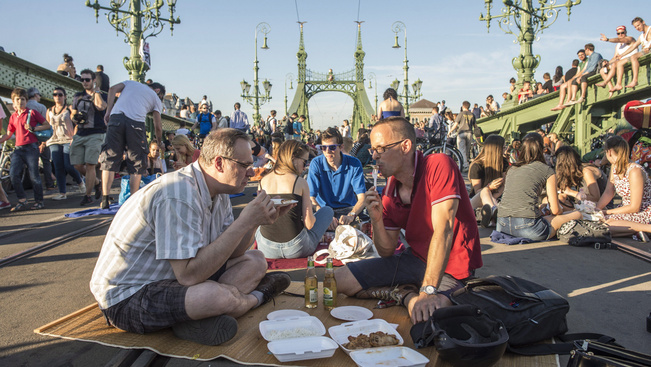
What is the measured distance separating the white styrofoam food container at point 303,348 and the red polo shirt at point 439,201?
1.11 m

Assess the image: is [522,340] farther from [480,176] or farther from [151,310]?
[480,176]

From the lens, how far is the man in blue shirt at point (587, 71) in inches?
478

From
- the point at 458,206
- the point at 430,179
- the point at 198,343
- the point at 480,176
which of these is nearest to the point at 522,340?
the point at 458,206

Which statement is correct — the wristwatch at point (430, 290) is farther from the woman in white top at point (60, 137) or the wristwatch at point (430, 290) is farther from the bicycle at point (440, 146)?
the bicycle at point (440, 146)

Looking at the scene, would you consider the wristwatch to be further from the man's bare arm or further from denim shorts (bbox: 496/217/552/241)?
denim shorts (bbox: 496/217/552/241)

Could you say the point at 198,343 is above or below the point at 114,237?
below

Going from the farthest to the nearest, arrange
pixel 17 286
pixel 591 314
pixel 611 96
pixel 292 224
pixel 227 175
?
1. pixel 611 96
2. pixel 292 224
3. pixel 17 286
4. pixel 591 314
5. pixel 227 175

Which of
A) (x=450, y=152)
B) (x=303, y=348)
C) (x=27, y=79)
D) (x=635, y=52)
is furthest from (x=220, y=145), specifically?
(x=635, y=52)

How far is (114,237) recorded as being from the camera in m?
2.85

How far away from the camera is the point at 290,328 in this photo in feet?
9.57

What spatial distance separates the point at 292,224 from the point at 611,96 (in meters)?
10.0

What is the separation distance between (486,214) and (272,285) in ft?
15.0

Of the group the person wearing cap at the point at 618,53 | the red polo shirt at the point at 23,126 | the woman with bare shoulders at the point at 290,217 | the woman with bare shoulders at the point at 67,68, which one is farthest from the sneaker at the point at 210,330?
the woman with bare shoulders at the point at 67,68

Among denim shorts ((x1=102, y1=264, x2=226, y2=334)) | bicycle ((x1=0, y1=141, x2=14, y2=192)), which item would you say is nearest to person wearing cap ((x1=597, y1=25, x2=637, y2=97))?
denim shorts ((x1=102, y1=264, x2=226, y2=334))
